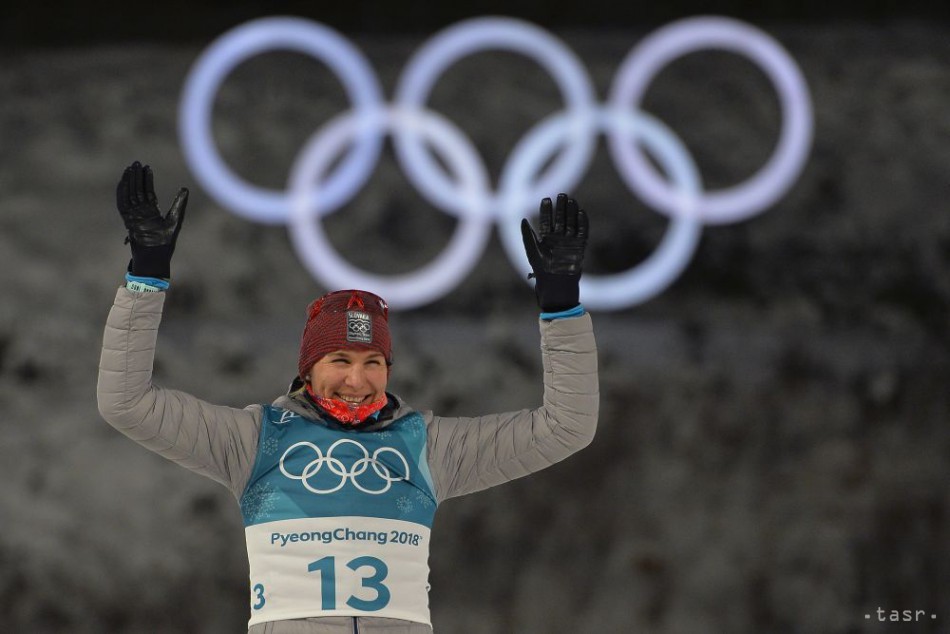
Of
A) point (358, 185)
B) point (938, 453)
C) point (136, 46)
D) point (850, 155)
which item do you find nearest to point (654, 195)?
point (850, 155)

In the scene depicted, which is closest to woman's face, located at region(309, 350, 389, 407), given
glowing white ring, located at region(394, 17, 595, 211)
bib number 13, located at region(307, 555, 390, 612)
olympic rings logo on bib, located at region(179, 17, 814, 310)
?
bib number 13, located at region(307, 555, 390, 612)

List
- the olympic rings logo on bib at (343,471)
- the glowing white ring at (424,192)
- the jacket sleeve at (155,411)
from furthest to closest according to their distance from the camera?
the glowing white ring at (424,192)
the olympic rings logo on bib at (343,471)
the jacket sleeve at (155,411)

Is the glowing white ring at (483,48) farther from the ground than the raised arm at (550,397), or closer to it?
farther from the ground

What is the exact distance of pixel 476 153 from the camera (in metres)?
5.96

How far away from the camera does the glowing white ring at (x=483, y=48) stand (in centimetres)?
593

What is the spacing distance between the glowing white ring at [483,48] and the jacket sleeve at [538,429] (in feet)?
9.86

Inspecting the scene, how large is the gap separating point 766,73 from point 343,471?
391cm

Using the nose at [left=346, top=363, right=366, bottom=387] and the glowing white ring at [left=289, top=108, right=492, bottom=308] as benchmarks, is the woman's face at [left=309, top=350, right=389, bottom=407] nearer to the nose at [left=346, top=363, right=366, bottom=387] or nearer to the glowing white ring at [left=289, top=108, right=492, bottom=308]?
the nose at [left=346, top=363, right=366, bottom=387]

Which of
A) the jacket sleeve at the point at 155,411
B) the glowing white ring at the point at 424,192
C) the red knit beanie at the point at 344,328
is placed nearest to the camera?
the jacket sleeve at the point at 155,411

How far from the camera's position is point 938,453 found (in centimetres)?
600

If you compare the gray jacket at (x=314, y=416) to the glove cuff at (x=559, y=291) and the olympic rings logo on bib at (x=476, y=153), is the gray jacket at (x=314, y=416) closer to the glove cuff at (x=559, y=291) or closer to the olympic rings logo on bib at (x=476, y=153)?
the glove cuff at (x=559, y=291)

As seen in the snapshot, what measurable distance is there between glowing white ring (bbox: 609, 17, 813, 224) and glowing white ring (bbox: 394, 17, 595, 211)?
16cm

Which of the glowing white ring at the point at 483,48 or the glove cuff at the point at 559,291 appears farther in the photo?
the glowing white ring at the point at 483,48

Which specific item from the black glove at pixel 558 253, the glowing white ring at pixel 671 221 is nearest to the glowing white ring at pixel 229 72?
the glowing white ring at pixel 671 221
